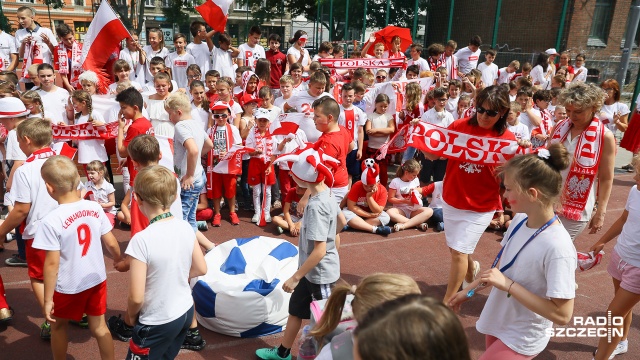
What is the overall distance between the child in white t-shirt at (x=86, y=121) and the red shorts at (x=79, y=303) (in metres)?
3.53

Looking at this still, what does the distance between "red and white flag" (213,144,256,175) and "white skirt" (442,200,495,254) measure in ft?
10.6

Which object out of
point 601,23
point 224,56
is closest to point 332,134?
point 224,56

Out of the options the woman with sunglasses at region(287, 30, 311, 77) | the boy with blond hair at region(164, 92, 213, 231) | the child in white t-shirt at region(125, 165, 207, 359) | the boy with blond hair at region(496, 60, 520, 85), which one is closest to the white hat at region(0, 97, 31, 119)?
the boy with blond hair at region(164, 92, 213, 231)

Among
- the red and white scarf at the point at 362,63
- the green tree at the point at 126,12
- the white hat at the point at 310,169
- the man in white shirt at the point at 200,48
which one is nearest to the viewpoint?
the white hat at the point at 310,169

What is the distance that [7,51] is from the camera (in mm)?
9711

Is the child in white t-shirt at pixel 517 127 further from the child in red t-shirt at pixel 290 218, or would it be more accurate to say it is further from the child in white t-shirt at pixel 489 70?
the child in white t-shirt at pixel 489 70

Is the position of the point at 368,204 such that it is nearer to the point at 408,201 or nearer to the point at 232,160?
the point at 408,201

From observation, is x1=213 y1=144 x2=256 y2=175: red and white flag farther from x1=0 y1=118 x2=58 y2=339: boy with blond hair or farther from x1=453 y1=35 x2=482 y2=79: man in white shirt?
x1=453 y1=35 x2=482 y2=79: man in white shirt

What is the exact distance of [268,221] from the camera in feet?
22.2

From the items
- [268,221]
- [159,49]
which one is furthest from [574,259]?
[159,49]

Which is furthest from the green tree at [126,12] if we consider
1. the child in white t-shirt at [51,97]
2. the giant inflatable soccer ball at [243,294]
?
the giant inflatable soccer ball at [243,294]

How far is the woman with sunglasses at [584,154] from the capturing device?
3758mm

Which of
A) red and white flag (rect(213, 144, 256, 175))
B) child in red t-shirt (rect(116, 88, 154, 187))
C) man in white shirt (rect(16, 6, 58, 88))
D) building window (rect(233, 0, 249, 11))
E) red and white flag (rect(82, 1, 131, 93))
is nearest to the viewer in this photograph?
child in red t-shirt (rect(116, 88, 154, 187))

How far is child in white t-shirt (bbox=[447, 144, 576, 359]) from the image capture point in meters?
2.42
